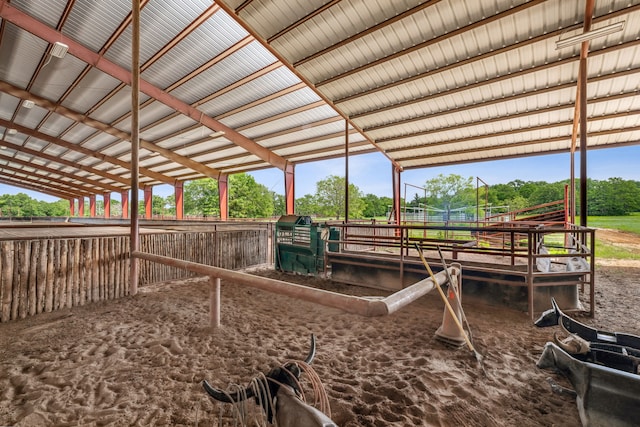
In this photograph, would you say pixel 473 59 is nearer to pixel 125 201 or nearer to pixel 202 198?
pixel 125 201

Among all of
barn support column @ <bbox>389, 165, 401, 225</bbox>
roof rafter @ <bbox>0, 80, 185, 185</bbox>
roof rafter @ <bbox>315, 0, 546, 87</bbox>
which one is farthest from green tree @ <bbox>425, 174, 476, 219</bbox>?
roof rafter @ <bbox>0, 80, 185, 185</bbox>

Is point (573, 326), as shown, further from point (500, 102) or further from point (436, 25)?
point (500, 102)

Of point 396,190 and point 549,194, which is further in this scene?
point 549,194

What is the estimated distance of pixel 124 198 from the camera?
2797 centimetres

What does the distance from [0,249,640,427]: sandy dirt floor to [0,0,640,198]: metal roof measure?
5.22m

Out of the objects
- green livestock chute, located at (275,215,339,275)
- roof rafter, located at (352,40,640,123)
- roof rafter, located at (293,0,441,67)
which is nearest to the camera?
roof rafter, located at (293,0,441,67)

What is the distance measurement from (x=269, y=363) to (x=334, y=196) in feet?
118

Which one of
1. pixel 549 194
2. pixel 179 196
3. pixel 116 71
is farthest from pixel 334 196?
pixel 116 71

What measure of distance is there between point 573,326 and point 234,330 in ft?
14.1

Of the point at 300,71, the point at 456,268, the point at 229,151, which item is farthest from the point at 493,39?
the point at 229,151

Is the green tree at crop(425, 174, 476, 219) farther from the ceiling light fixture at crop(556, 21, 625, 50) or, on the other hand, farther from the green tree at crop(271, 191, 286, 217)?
the ceiling light fixture at crop(556, 21, 625, 50)

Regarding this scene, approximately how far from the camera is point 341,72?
693 centimetres

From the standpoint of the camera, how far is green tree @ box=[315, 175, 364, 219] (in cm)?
3765

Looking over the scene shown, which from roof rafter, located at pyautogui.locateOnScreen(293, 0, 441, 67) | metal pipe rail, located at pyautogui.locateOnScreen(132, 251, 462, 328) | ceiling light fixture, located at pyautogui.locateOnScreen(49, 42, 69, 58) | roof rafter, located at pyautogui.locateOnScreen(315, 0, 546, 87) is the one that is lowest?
metal pipe rail, located at pyautogui.locateOnScreen(132, 251, 462, 328)
